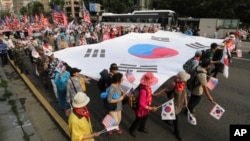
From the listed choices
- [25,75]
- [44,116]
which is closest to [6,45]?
[25,75]

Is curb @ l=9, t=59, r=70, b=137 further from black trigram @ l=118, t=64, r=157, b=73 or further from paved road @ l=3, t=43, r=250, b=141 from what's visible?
black trigram @ l=118, t=64, r=157, b=73

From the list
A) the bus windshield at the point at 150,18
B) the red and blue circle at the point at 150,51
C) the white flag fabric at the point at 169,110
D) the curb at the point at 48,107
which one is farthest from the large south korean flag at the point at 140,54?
the bus windshield at the point at 150,18

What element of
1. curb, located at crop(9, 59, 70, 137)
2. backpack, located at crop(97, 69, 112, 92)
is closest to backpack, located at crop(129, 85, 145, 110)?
backpack, located at crop(97, 69, 112, 92)

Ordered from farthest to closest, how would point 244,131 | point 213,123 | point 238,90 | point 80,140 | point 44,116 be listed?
point 238,90 → point 44,116 → point 213,123 → point 244,131 → point 80,140

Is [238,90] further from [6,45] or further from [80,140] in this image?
[6,45]

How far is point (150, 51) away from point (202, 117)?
235 centimetres

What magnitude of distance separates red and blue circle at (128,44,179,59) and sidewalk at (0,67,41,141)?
11.1ft

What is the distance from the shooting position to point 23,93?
26.2 ft

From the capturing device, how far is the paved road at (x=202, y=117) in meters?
4.98

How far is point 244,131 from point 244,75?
20.8ft

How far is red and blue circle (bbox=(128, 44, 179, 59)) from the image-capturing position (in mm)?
6291

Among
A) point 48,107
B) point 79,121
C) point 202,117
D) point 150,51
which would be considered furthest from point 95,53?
point 79,121

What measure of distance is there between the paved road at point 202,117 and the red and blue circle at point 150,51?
4.78 ft

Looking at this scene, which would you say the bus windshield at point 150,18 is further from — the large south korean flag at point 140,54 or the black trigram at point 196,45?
the black trigram at point 196,45
